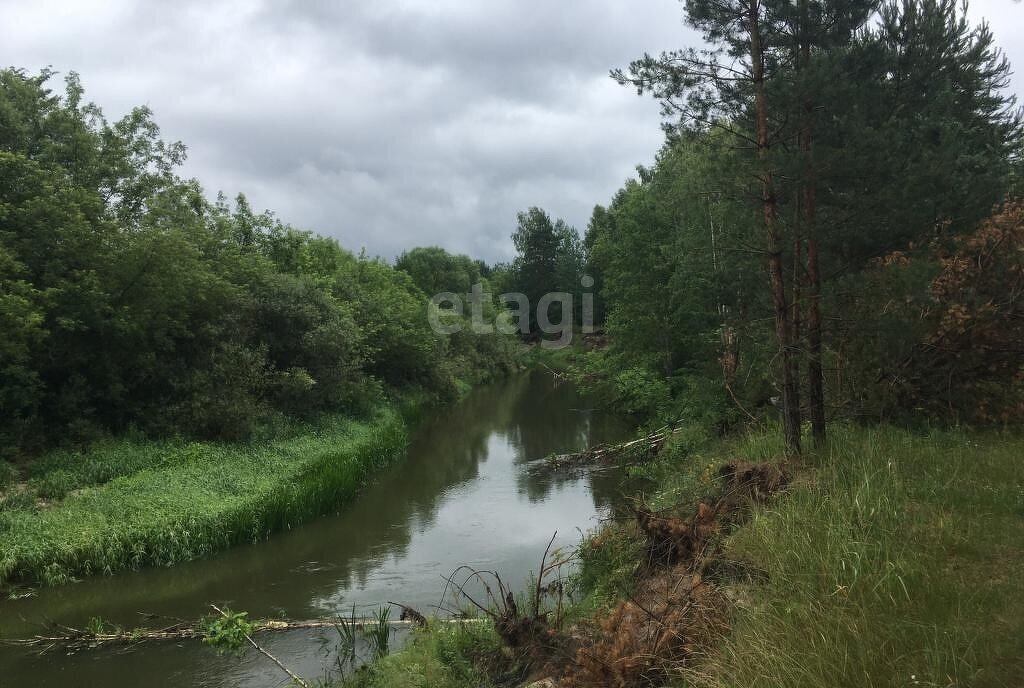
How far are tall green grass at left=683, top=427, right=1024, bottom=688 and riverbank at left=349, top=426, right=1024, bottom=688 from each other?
0.04ft

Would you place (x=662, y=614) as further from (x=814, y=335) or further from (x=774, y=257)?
(x=814, y=335)

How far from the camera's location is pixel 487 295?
5447 centimetres

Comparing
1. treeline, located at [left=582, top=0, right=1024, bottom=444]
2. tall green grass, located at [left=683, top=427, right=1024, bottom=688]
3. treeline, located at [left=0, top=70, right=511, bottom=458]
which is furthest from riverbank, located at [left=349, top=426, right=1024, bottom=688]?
treeline, located at [left=0, top=70, right=511, bottom=458]

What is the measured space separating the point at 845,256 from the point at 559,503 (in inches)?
277

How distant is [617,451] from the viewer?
661 inches

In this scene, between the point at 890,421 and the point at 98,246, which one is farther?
the point at 98,246

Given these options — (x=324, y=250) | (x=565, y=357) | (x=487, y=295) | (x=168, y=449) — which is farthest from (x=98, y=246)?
(x=487, y=295)

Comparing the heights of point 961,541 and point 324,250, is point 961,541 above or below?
below

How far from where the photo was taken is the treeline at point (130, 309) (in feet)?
43.4

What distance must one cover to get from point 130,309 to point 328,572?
7702mm

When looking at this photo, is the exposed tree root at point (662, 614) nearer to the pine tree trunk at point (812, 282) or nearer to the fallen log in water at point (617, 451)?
the pine tree trunk at point (812, 282)

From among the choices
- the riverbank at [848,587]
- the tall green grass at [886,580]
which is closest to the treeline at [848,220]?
the riverbank at [848,587]

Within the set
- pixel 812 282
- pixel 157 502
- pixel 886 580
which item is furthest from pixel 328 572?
pixel 886 580

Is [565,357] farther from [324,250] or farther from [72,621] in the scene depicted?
[72,621]
